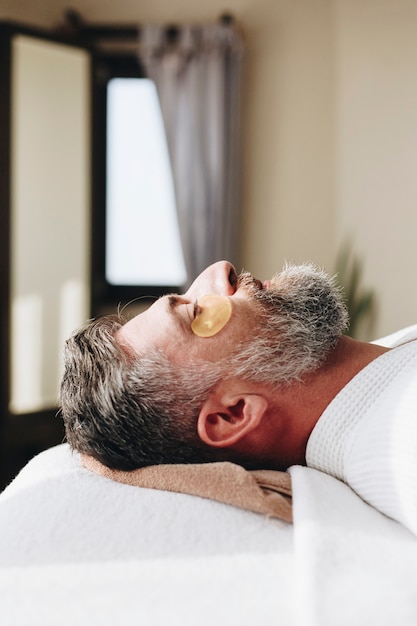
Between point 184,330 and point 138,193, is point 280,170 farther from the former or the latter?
point 184,330

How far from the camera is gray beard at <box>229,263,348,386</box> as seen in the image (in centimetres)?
118

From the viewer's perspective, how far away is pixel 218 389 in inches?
46.0

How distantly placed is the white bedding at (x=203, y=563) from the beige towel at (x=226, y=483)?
0.05 ft

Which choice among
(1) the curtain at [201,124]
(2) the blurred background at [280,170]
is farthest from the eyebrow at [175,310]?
(1) the curtain at [201,124]

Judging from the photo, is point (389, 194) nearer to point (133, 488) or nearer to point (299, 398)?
point (299, 398)

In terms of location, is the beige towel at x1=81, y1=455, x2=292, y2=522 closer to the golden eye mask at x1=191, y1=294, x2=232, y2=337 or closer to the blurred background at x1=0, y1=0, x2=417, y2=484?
the golden eye mask at x1=191, y1=294, x2=232, y2=337

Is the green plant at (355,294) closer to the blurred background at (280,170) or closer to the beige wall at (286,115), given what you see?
the blurred background at (280,170)

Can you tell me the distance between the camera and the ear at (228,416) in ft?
3.76

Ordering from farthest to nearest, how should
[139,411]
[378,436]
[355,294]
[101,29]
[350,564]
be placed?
[101,29] < [355,294] < [139,411] < [378,436] < [350,564]

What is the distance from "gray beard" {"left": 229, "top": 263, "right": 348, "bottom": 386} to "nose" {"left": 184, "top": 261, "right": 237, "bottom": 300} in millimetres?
26

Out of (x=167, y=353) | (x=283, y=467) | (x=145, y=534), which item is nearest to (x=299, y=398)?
(x=283, y=467)

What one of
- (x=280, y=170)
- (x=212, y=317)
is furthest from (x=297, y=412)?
(x=280, y=170)

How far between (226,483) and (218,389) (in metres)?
0.22

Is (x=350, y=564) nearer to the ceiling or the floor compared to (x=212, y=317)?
nearer to the floor
